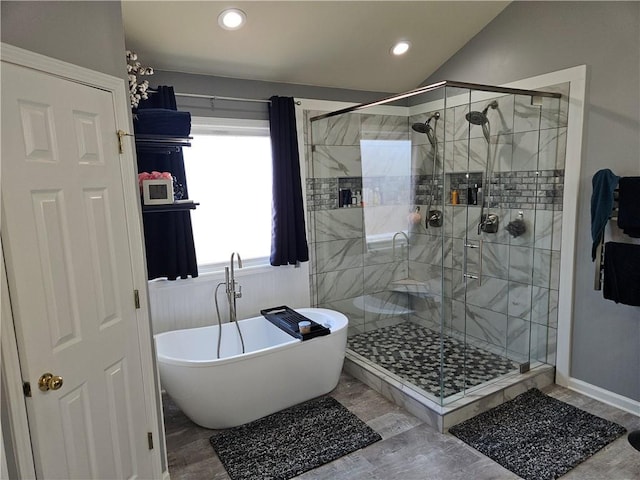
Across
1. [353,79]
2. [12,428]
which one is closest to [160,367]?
[12,428]

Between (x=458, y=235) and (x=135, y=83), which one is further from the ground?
(x=135, y=83)

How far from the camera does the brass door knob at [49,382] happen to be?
1532mm

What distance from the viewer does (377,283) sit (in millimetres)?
4004

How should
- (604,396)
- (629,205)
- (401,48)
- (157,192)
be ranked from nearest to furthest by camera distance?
(157,192), (629,205), (604,396), (401,48)

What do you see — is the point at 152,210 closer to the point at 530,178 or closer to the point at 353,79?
the point at 353,79

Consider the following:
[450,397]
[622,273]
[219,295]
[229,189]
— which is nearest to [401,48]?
[229,189]

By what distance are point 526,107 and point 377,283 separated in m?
1.93

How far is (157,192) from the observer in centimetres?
238

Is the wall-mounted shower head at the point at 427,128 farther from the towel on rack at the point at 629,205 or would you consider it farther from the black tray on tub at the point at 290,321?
the black tray on tub at the point at 290,321

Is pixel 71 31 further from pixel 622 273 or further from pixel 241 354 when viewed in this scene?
pixel 622 273

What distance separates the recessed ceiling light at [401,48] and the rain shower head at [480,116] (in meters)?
0.80

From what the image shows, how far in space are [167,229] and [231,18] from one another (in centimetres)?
150

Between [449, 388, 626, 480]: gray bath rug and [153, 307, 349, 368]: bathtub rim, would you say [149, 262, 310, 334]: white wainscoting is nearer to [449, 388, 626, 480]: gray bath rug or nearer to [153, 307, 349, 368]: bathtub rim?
[153, 307, 349, 368]: bathtub rim

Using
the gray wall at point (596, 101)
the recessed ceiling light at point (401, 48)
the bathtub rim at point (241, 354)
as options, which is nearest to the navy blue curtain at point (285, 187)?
the bathtub rim at point (241, 354)
